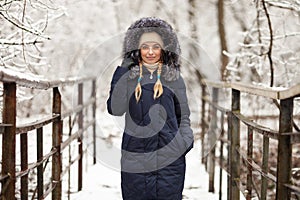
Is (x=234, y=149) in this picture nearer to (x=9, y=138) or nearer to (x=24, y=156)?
(x=24, y=156)

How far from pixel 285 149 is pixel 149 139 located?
0.90 m

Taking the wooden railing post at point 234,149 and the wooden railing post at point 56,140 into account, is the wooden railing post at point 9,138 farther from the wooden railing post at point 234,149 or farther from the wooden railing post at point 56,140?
the wooden railing post at point 234,149

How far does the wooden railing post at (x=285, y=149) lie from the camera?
2.73 m

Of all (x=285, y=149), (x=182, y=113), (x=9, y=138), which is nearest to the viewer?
(x=9, y=138)

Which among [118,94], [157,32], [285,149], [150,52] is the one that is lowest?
[285,149]

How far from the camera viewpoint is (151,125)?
10.9 feet

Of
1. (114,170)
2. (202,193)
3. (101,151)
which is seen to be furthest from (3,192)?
(101,151)

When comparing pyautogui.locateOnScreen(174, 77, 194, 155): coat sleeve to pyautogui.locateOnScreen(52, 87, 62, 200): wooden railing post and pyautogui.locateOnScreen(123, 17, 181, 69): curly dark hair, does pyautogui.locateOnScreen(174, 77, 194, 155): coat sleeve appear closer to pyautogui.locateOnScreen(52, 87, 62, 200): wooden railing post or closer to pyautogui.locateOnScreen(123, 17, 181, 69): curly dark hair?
pyautogui.locateOnScreen(123, 17, 181, 69): curly dark hair

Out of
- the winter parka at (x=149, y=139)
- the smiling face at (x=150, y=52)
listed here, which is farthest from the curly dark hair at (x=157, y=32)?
the winter parka at (x=149, y=139)

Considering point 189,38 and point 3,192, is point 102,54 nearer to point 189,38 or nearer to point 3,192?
point 189,38

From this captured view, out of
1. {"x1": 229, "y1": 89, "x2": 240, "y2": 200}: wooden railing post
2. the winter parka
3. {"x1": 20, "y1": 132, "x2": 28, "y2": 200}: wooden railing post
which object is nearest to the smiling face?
the winter parka

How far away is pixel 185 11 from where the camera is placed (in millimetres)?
14773

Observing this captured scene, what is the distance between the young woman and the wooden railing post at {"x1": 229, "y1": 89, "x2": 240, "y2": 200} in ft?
3.16

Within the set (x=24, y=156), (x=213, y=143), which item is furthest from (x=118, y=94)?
(x=213, y=143)
